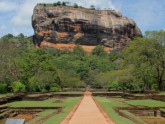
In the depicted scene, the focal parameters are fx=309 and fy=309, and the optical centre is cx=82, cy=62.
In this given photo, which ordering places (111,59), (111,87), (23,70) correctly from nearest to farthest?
1. (23,70)
2. (111,87)
3. (111,59)

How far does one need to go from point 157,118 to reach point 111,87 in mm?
44410

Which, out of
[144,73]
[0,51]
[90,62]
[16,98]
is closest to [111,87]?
[144,73]

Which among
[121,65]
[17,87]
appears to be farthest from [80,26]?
[17,87]

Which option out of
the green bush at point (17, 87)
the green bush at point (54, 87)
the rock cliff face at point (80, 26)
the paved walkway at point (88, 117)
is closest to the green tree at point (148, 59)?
the green bush at point (17, 87)

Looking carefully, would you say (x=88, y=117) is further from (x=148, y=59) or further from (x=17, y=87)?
(x=148, y=59)

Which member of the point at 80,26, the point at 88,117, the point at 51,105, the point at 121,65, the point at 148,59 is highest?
the point at 80,26

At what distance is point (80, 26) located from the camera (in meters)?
130

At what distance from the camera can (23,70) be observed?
51.2m

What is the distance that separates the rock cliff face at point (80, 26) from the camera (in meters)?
130

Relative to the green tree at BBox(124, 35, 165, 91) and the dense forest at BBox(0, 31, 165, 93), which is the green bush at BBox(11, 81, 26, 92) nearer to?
the dense forest at BBox(0, 31, 165, 93)

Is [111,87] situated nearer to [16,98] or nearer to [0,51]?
[0,51]

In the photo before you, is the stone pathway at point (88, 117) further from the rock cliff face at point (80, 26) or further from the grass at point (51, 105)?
the rock cliff face at point (80, 26)

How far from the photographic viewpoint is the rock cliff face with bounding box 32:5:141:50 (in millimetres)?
129500

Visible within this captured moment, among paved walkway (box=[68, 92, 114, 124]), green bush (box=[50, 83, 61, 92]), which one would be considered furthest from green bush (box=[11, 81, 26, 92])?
paved walkway (box=[68, 92, 114, 124])
